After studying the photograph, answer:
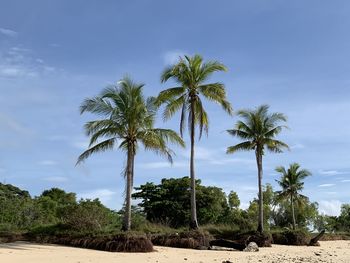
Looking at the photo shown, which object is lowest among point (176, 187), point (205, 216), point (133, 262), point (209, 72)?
point (133, 262)

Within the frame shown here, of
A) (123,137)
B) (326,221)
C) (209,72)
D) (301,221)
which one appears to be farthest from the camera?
(326,221)

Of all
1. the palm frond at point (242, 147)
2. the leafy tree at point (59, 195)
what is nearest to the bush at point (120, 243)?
the palm frond at point (242, 147)

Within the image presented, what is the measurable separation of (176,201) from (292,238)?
822 inches

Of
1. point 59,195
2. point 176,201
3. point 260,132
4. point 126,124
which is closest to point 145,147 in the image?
point 126,124

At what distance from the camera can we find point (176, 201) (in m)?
50.8

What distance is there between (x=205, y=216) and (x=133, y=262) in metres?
36.5

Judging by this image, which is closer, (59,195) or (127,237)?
(127,237)

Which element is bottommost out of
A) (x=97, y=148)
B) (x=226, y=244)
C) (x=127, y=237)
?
(x=226, y=244)

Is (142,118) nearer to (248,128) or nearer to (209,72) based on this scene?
(209,72)

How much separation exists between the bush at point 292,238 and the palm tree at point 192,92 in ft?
30.0

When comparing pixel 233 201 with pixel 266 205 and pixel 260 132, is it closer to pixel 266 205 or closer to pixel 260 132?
pixel 266 205

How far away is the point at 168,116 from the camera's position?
28375mm

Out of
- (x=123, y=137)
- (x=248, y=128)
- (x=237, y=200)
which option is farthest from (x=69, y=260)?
(x=237, y=200)

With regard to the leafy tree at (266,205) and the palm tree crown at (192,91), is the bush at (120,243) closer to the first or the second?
the palm tree crown at (192,91)
